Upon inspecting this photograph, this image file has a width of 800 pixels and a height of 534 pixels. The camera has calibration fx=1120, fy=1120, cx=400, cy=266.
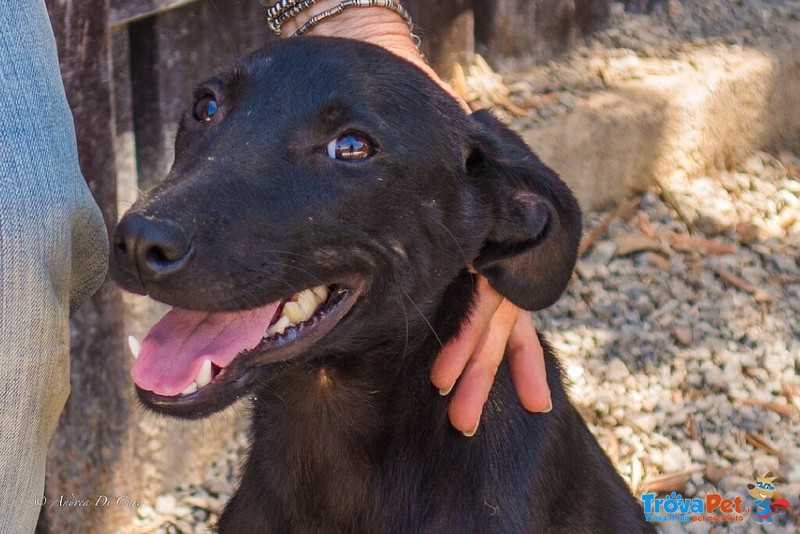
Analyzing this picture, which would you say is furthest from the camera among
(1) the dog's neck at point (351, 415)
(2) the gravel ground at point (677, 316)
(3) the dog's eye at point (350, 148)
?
(2) the gravel ground at point (677, 316)

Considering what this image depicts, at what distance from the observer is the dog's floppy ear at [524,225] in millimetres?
2736

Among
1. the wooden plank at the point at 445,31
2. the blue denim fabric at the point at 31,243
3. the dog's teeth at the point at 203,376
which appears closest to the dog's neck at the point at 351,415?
the dog's teeth at the point at 203,376

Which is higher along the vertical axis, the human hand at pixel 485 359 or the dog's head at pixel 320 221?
the dog's head at pixel 320 221

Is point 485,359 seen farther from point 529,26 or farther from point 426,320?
point 529,26

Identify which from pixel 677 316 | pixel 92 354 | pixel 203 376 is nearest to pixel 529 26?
pixel 677 316

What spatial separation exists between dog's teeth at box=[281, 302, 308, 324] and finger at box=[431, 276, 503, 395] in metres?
0.39

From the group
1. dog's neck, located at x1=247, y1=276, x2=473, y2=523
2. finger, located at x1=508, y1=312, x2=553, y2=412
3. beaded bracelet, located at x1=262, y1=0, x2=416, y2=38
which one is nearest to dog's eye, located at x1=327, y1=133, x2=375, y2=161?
dog's neck, located at x1=247, y1=276, x2=473, y2=523

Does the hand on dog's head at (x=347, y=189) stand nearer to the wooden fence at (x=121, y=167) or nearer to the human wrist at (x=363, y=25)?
the human wrist at (x=363, y=25)

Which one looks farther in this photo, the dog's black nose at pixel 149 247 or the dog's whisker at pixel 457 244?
the dog's whisker at pixel 457 244

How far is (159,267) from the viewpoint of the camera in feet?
7.22

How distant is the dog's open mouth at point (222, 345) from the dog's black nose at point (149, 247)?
223mm

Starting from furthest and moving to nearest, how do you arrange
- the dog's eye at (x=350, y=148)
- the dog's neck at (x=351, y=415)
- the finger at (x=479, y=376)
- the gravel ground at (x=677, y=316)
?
the gravel ground at (x=677, y=316), the dog's neck at (x=351, y=415), the finger at (x=479, y=376), the dog's eye at (x=350, y=148)

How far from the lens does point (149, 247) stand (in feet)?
7.14

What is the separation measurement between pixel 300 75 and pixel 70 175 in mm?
572
